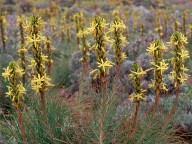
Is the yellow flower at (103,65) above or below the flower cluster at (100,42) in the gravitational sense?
below

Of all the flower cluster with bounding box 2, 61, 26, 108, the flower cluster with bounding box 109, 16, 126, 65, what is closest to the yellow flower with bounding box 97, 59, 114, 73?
the flower cluster with bounding box 109, 16, 126, 65

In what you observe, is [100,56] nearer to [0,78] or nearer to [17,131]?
[17,131]

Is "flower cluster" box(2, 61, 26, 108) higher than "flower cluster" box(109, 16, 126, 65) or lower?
lower

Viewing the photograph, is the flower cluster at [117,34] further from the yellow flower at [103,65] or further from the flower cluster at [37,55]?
the flower cluster at [37,55]

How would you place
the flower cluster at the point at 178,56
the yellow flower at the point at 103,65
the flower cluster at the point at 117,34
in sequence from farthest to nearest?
the flower cluster at the point at 117,34 → the flower cluster at the point at 178,56 → the yellow flower at the point at 103,65

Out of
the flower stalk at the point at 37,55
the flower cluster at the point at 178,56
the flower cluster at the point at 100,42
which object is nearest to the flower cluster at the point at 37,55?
the flower stalk at the point at 37,55

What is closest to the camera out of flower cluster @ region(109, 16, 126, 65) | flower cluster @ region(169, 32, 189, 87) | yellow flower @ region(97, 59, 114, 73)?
yellow flower @ region(97, 59, 114, 73)

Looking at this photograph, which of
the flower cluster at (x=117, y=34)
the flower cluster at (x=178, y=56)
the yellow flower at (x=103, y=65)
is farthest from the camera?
the flower cluster at (x=117, y=34)

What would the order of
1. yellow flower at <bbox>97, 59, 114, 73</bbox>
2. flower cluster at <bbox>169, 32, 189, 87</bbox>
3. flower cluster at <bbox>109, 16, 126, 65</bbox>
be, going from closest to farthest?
yellow flower at <bbox>97, 59, 114, 73</bbox>, flower cluster at <bbox>169, 32, 189, 87</bbox>, flower cluster at <bbox>109, 16, 126, 65</bbox>

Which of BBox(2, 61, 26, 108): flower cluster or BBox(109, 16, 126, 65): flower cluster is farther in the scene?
BBox(109, 16, 126, 65): flower cluster

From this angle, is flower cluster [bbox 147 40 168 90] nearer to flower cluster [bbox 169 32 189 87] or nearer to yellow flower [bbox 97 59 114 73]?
flower cluster [bbox 169 32 189 87]

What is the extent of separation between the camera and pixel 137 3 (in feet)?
97.0

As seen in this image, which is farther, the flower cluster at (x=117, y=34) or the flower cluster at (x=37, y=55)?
the flower cluster at (x=117, y=34)

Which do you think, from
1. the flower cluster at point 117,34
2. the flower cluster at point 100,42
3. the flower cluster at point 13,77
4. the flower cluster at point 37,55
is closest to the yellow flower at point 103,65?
the flower cluster at point 100,42
